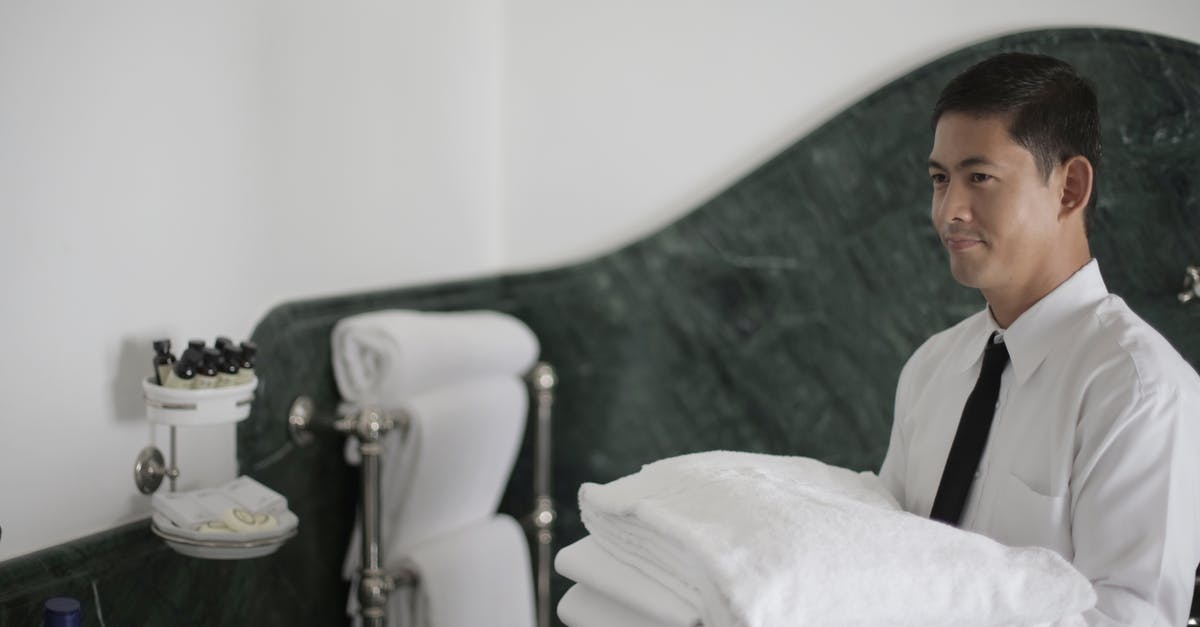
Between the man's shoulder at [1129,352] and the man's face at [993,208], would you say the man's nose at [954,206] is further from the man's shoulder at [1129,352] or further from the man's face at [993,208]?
the man's shoulder at [1129,352]

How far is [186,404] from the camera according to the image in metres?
1.54

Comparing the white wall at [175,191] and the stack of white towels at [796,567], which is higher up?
the white wall at [175,191]

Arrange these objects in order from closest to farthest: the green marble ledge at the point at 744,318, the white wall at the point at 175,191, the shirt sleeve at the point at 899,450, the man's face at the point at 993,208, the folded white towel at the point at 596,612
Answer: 1. the folded white towel at the point at 596,612
2. the man's face at the point at 993,208
3. the white wall at the point at 175,191
4. the shirt sleeve at the point at 899,450
5. the green marble ledge at the point at 744,318

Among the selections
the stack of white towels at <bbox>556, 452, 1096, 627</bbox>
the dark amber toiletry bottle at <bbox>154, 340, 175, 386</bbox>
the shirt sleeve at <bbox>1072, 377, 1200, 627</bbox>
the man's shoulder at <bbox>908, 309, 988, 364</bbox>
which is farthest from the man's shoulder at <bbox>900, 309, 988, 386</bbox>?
the dark amber toiletry bottle at <bbox>154, 340, 175, 386</bbox>

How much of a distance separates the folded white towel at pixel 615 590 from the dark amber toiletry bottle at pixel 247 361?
2.08ft

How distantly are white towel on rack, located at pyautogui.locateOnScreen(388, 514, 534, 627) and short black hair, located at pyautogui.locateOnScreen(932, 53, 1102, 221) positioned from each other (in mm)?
1204

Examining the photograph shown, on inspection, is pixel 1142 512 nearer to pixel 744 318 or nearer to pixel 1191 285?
pixel 1191 285

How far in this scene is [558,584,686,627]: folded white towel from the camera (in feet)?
3.74

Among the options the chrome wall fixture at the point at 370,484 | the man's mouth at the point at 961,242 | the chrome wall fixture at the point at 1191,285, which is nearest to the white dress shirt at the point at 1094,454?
the man's mouth at the point at 961,242

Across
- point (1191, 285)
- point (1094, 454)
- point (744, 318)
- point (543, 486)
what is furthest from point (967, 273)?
point (543, 486)

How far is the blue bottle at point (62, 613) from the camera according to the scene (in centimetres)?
135

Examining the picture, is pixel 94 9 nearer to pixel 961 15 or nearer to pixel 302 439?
pixel 302 439

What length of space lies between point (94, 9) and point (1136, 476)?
54.4 inches

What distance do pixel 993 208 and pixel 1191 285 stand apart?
49 cm
